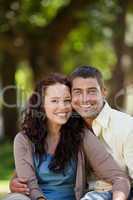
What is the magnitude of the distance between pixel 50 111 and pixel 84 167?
0.43m

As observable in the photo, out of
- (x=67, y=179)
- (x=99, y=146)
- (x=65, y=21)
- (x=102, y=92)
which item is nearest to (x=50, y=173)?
(x=67, y=179)

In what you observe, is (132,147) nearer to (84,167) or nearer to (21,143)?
(84,167)

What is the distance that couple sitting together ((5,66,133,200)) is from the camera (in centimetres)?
391

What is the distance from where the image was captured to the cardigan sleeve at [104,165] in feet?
12.6

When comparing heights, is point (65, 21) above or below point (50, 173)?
above

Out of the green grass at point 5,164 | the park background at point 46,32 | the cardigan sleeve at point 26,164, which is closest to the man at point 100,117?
the cardigan sleeve at point 26,164

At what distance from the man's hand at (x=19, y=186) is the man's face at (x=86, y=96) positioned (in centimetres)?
60

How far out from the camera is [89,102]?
407 cm

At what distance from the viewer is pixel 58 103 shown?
158 inches

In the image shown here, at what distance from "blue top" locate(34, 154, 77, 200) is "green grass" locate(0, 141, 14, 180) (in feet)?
21.2

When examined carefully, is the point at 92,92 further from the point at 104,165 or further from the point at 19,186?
the point at 19,186

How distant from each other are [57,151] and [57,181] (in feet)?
0.65

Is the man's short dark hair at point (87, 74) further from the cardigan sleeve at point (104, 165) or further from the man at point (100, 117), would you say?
the cardigan sleeve at point (104, 165)

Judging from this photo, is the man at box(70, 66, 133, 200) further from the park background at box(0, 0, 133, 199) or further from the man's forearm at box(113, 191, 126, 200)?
the park background at box(0, 0, 133, 199)
